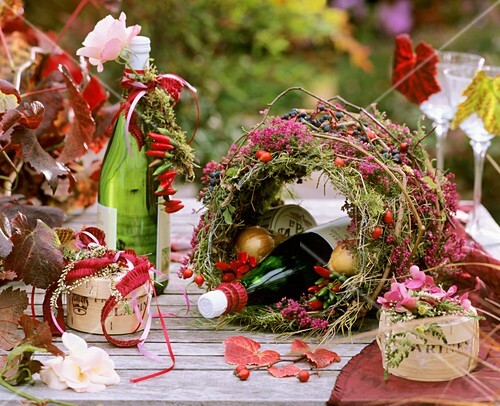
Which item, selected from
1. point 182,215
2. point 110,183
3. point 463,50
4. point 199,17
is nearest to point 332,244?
point 110,183

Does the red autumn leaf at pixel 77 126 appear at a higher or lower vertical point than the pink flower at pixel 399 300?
higher

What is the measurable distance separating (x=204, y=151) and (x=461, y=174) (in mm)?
1555

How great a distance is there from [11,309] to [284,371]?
18.2 inches

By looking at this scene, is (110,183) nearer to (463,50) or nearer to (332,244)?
(332,244)

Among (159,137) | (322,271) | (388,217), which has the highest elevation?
(159,137)

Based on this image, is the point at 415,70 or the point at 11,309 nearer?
the point at 11,309

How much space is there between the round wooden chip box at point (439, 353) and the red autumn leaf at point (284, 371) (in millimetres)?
137

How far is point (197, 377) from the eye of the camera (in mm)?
1367

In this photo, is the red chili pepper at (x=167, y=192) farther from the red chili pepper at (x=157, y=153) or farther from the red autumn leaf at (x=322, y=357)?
the red autumn leaf at (x=322, y=357)

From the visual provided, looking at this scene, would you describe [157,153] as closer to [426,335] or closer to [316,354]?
[316,354]

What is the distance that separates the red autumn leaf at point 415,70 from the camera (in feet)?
6.32

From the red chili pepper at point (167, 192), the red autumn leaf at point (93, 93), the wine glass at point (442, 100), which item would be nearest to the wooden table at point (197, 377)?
the red chili pepper at point (167, 192)

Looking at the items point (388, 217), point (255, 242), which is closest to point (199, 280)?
point (255, 242)

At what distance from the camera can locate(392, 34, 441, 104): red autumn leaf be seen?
1.93 m
